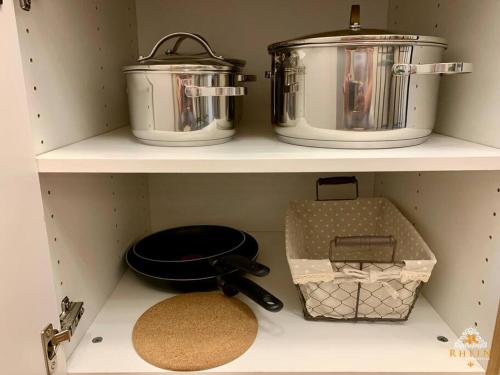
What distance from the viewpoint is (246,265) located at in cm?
77

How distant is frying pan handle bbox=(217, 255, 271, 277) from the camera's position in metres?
0.73

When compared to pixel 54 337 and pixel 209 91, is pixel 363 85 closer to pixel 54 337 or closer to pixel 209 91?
pixel 209 91

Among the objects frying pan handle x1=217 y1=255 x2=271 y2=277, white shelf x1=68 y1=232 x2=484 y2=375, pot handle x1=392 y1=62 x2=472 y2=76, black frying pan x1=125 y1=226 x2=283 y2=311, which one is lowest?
white shelf x1=68 y1=232 x2=484 y2=375

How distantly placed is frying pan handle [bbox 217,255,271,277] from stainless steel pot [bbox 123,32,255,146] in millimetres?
245

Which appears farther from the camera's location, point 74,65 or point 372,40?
point 74,65

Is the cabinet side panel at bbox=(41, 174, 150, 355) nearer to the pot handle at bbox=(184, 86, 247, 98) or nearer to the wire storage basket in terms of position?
the pot handle at bbox=(184, 86, 247, 98)

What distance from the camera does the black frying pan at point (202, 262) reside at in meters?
0.77

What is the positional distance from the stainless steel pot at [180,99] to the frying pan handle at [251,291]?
282 mm

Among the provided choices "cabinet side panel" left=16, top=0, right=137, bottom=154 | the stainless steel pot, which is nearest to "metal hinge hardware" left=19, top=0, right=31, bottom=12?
"cabinet side panel" left=16, top=0, right=137, bottom=154

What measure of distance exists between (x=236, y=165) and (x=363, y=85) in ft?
0.71

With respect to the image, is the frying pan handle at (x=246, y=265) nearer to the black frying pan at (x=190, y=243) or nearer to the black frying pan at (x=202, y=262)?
the black frying pan at (x=202, y=262)

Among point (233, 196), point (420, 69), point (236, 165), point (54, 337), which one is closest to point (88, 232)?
point (54, 337)

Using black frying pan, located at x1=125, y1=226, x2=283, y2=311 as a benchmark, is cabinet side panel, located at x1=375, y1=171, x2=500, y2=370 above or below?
above

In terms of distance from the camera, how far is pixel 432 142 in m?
0.68
